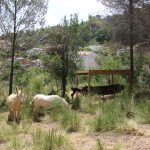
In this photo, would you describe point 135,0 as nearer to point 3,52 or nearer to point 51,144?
point 3,52

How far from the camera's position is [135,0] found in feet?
80.1

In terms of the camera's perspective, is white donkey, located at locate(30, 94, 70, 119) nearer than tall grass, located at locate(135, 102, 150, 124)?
No

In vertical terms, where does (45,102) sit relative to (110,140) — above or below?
above

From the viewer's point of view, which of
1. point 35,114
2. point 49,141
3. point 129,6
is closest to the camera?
point 49,141

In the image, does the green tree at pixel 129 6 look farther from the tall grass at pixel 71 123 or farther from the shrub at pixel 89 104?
the tall grass at pixel 71 123

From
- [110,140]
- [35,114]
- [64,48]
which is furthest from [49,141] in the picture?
[64,48]

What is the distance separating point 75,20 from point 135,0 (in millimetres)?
3641

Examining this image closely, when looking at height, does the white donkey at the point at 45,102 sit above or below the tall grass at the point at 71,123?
above

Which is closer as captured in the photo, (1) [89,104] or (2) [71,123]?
(2) [71,123]

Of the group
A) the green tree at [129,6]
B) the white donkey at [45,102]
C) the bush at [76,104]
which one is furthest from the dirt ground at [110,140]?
the green tree at [129,6]

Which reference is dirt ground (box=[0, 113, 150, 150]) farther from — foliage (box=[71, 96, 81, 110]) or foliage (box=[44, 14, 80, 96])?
foliage (box=[44, 14, 80, 96])

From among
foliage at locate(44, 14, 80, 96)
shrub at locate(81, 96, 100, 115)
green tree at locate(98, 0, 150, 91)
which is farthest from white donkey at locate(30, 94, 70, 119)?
green tree at locate(98, 0, 150, 91)

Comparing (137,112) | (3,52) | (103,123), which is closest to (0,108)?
(3,52)

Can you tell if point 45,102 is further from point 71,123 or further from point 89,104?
point 71,123
